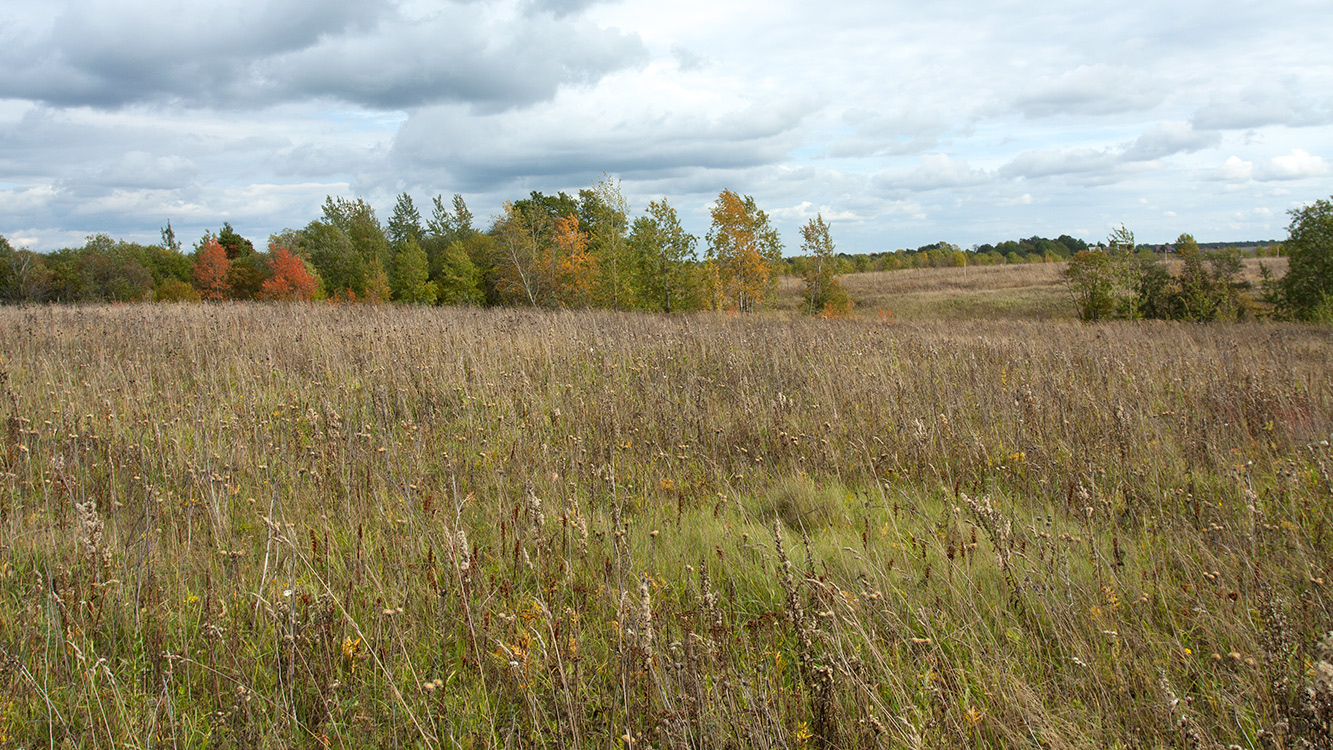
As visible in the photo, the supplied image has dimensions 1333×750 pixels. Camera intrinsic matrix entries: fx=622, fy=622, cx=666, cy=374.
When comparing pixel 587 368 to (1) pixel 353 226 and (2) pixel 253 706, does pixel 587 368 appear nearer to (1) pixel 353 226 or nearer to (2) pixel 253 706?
(2) pixel 253 706

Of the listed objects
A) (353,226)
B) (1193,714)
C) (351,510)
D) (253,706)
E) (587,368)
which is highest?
(353,226)

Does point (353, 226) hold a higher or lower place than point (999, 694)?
higher

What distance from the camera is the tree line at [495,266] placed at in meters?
29.2

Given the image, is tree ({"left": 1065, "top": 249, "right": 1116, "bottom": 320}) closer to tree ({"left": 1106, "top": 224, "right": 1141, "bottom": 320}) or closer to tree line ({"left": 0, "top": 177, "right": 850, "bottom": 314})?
tree ({"left": 1106, "top": 224, "right": 1141, "bottom": 320})

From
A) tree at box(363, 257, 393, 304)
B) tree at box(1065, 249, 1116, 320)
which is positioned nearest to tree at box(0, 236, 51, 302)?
tree at box(363, 257, 393, 304)

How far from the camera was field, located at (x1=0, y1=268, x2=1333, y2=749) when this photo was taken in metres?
1.90

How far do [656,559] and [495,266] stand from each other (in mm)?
44595

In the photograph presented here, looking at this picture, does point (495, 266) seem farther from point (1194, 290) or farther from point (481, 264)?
point (1194, 290)

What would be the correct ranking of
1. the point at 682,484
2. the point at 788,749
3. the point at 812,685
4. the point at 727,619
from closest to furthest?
the point at 788,749, the point at 812,685, the point at 727,619, the point at 682,484

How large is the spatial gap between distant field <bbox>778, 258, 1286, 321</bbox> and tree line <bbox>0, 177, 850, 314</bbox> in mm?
10118

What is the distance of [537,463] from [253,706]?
219 cm

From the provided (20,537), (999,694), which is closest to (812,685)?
(999,694)

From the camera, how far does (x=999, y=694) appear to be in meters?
1.92

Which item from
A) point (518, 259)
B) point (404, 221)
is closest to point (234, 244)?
point (404, 221)
